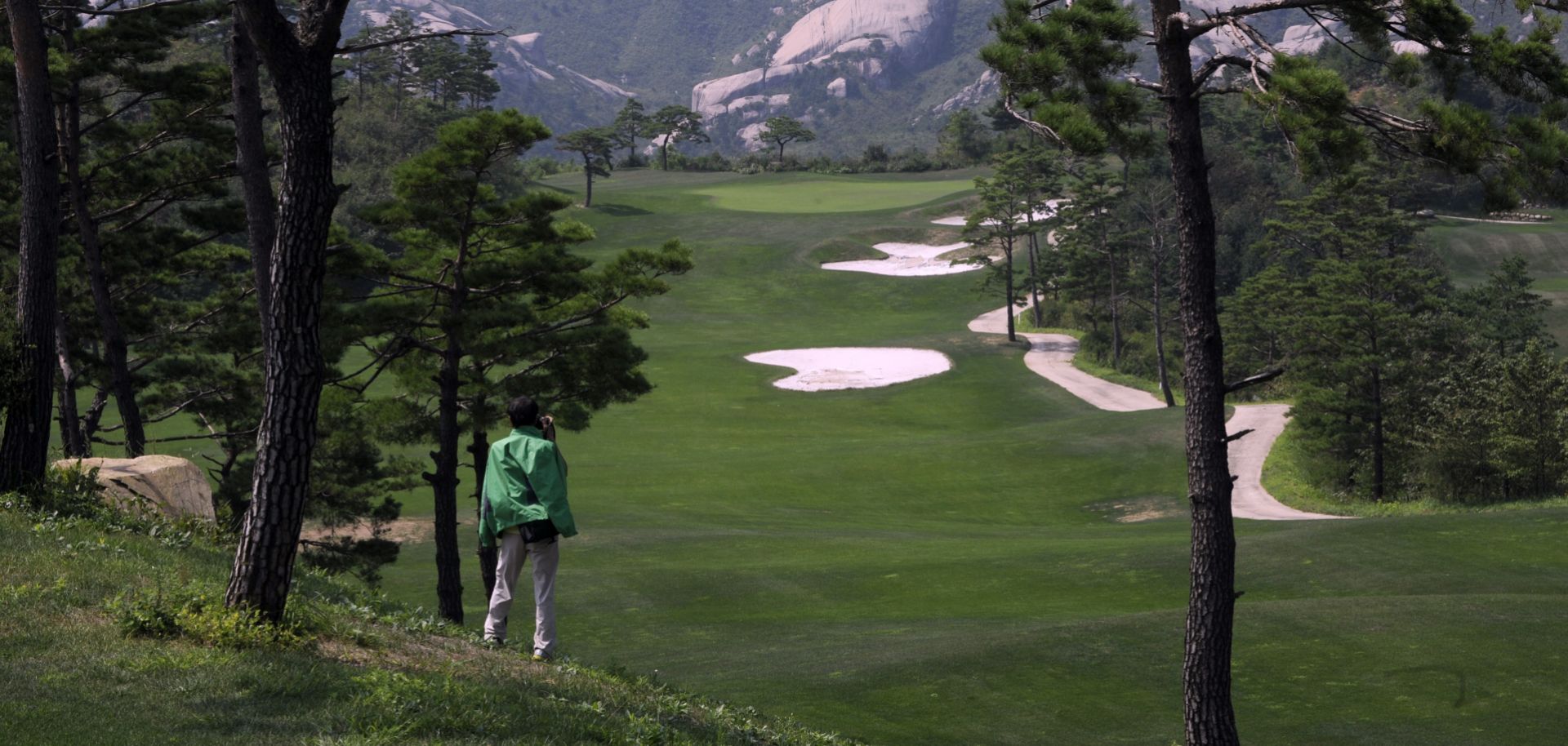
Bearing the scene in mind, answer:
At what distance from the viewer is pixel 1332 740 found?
47.7 feet

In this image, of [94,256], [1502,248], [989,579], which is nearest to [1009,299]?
[1502,248]

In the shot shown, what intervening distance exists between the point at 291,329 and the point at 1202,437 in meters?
7.59

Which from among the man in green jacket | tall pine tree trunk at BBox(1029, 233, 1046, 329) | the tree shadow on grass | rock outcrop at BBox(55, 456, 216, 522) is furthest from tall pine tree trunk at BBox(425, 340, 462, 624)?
the tree shadow on grass

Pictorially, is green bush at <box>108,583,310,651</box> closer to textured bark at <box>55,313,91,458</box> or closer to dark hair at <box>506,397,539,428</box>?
dark hair at <box>506,397,539,428</box>

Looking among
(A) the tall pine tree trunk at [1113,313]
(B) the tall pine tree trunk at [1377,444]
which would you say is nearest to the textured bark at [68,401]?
(B) the tall pine tree trunk at [1377,444]

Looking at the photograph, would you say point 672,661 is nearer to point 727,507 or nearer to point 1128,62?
point 1128,62

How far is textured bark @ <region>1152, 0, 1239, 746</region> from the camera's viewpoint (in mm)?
11766

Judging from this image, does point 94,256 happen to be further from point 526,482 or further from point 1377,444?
point 1377,444

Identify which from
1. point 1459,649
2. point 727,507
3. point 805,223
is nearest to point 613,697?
point 1459,649

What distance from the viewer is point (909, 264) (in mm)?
85312

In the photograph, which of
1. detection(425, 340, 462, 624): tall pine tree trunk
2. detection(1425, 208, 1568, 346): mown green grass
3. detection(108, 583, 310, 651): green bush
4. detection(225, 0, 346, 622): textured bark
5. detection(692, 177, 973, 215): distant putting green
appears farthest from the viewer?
detection(692, 177, 973, 215): distant putting green

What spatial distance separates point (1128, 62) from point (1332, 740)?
7695mm

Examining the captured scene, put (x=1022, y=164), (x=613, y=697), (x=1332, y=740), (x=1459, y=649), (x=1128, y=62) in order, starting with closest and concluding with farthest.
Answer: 1. (x=613, y=697)
2. (x=1128, y=62)
3. (x=1332, y=740)
4. (x=1459, y=649)
5. (x=1022, y=164)

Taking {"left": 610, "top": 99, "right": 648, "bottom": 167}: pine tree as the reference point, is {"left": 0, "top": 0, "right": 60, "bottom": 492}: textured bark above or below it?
below
